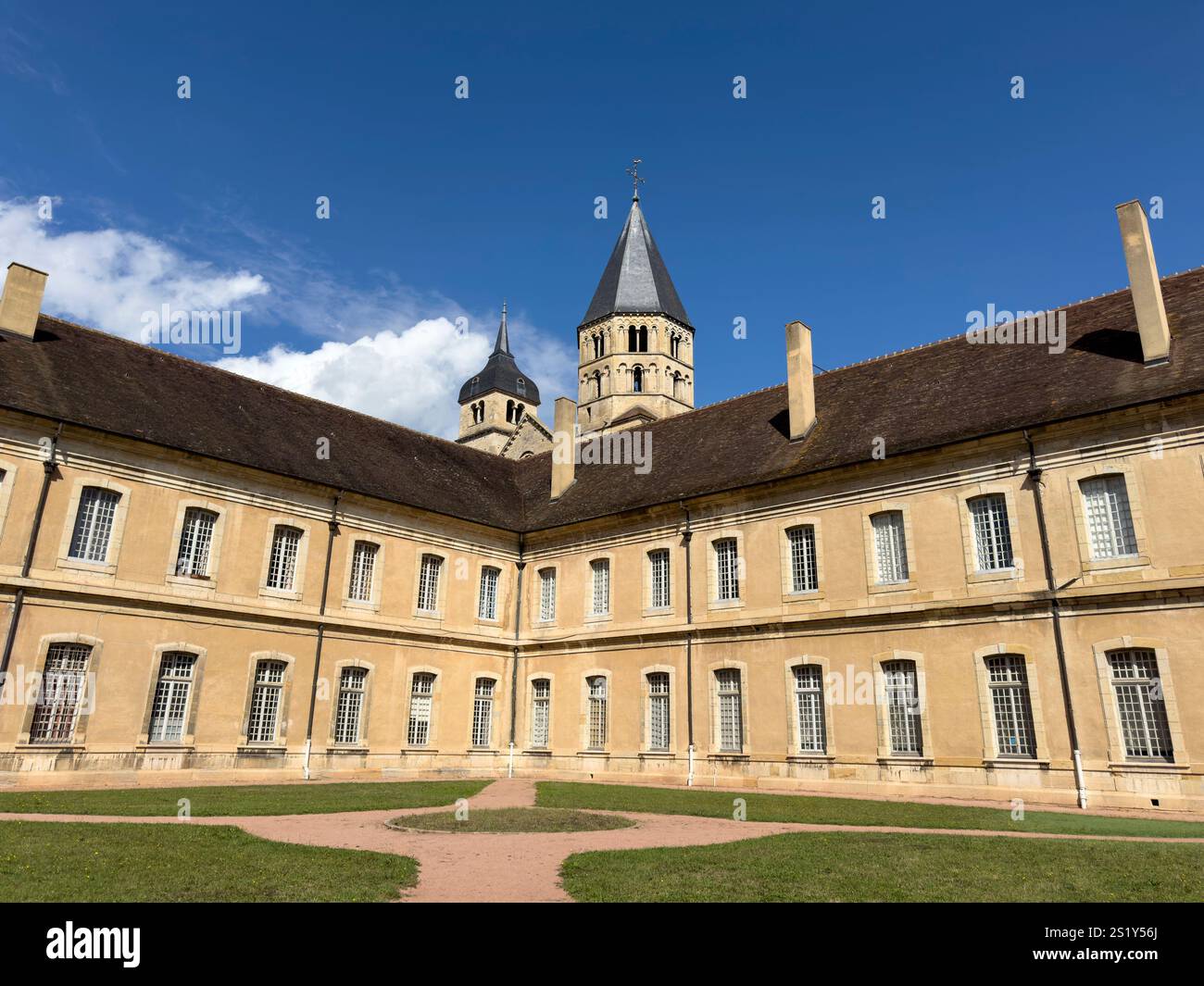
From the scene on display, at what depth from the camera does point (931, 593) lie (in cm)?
1830

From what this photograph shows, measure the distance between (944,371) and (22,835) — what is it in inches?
800

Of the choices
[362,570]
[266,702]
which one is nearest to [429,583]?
[362,570]

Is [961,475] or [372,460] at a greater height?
[372,460]

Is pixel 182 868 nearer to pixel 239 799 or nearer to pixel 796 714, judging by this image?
pixel 239 799

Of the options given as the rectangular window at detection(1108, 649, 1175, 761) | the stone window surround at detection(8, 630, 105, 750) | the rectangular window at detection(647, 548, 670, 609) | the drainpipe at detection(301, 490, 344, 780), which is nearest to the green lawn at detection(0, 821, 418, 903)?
the stone window surround at detection(8, 630, 105, 750)

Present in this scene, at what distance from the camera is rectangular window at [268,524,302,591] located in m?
21.8

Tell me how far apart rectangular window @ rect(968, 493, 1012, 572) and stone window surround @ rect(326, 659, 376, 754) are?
15.4m

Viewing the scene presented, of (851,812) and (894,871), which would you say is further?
(851,812)

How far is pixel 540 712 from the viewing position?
83.2 feet

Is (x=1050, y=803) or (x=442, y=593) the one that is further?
(x=442, y=593)

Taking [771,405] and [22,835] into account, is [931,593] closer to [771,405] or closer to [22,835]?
[771,405]

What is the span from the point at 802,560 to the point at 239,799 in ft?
43.4

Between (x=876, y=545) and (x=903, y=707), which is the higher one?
(x=876, y=545)
